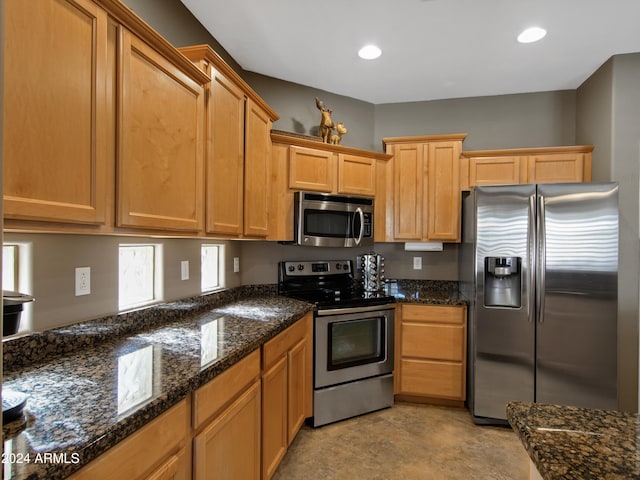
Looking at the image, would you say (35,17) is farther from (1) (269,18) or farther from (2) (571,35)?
(2) (571,35)

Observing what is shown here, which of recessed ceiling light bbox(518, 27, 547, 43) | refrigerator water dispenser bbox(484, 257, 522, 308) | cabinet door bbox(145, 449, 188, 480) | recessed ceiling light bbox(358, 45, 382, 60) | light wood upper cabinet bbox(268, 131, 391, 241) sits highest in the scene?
recessed ceiling light bbox(358, 45, 382, 60)

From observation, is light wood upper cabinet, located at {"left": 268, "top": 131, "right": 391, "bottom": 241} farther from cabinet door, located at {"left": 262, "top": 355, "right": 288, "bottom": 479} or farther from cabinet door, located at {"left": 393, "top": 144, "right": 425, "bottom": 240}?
cabinet door, located at {"left": 262, "top": 355, "right": 288, "bottom": 479}

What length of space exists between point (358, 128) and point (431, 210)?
110 centimetres

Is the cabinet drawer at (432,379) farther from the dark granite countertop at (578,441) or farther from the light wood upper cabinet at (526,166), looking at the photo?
the dark granite countertop at (578,441)

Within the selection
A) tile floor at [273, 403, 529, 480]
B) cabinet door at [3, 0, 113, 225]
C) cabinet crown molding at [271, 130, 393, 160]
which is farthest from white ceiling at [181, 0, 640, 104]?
tile floor at [273, 403, 529, 480]

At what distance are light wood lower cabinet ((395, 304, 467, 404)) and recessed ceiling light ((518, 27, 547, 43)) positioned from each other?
199cm

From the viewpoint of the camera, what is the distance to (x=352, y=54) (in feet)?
8.80

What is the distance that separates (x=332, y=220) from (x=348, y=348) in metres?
1.01

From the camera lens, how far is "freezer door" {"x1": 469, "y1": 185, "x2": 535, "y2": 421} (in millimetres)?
2559

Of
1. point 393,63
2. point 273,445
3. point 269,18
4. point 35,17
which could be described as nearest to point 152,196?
point 35,17

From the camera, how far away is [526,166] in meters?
3.07

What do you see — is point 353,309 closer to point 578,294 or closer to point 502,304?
point 502,304

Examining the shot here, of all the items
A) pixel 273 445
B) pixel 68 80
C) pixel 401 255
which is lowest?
pixel 273 445

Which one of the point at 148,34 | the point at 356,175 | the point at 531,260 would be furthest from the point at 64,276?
the point at 531,260
